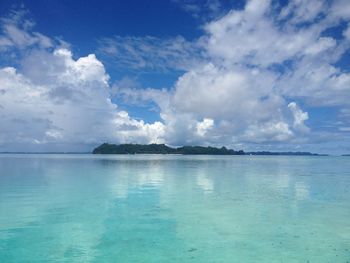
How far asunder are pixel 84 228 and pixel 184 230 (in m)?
4.98

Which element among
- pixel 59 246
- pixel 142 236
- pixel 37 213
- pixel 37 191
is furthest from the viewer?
pixel 37 191

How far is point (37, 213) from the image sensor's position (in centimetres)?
2058

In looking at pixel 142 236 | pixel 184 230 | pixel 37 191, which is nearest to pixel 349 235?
pixel 184 230

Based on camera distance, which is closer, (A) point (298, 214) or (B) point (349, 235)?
(B) point (349, 235)

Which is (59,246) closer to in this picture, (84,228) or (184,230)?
(84,228)

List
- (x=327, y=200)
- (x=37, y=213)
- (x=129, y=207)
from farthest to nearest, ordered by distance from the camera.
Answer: (x=327, y=200) < (x=129, y=207) < (x=37, y=213)

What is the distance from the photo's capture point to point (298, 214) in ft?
68.0

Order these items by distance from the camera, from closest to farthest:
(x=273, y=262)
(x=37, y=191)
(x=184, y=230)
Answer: (x=273, y=262)
(x=184, y=230)
(x=37, y=191)

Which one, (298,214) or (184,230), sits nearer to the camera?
(184,230)

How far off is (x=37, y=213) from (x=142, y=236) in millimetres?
8537

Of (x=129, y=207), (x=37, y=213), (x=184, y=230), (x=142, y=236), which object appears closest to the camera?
(x=142, y=236)

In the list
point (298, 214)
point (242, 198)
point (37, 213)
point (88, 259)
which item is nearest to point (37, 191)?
point (37, 213)

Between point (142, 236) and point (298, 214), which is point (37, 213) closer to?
point (142, 236)

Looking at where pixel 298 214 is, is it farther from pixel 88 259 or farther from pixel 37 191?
A: pixel 37 191
